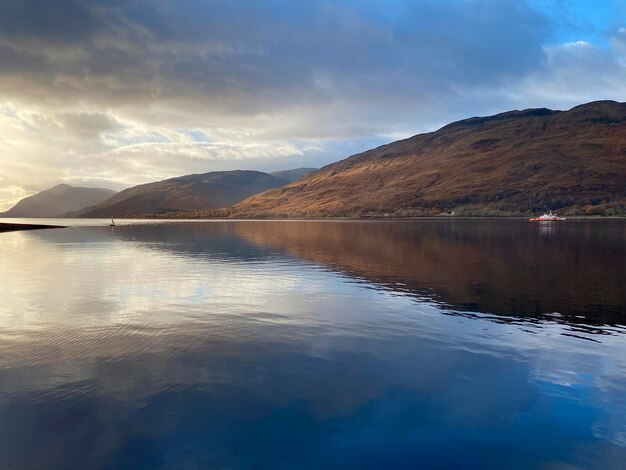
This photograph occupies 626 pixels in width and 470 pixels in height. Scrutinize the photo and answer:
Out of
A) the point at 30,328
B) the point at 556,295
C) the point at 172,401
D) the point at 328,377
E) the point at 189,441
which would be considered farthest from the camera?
the point at 556,295

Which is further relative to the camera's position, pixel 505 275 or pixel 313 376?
pixel 505 275

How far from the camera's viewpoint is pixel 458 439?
40.1ft

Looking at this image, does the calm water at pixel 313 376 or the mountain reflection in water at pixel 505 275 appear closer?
the calm water at pixel 313 376

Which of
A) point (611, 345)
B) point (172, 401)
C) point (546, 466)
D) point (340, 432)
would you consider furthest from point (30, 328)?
point (611, 345)

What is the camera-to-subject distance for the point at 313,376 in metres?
16.3

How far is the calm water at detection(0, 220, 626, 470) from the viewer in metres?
11.7

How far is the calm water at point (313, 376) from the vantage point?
38.3 ft

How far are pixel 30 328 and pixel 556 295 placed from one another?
32.5 metres

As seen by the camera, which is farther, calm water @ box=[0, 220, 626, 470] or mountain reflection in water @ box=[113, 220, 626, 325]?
mountain reflection in water @ box=[113, 220, 626, 325]

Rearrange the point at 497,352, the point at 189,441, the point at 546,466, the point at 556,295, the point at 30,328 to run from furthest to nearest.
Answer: the point at 556,295
the point at 30,328
the point at 497,352
the point at 189,441
the point at 546,466

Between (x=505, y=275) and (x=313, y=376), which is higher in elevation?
(x=313, y=376)

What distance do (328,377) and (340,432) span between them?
148 inches

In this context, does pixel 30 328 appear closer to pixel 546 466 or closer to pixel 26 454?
pixel 26 454

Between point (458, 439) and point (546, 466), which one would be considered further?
point (458, 439)
